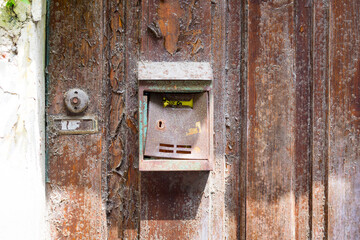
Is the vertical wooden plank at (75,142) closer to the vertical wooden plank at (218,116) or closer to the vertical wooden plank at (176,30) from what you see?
the vertical wooden plank at (176,30)

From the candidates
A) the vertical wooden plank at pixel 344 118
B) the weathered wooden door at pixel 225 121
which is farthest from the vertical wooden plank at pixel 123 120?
the vertical wooden plank at pixel 344 118

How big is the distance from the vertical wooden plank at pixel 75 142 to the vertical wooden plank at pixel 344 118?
0.93 meters

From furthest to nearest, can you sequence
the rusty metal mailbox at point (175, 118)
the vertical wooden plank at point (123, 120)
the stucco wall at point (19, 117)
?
the vertical wooden plank at point (123, 120)
the rusty metal mailbox at point (175, 118)
the stucco wall at point (19, 117)

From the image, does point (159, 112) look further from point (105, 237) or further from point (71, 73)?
point (105, 237)

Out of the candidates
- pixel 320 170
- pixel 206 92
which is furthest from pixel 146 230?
pixel 320 170

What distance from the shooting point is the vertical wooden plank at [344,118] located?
1.14 m

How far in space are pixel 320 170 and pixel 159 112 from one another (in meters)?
0.69

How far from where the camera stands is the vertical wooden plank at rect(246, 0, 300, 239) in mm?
1126

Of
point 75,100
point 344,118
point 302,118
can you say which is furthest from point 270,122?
point 75,100

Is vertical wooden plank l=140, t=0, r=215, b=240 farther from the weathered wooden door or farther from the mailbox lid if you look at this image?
the mailbox lid

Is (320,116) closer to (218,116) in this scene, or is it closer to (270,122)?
(270,122)

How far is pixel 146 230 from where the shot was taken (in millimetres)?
1112

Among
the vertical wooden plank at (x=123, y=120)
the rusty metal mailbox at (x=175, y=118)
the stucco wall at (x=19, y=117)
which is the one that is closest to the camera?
the stucco wall at (x=19, y=117)

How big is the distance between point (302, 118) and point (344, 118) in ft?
0.55
